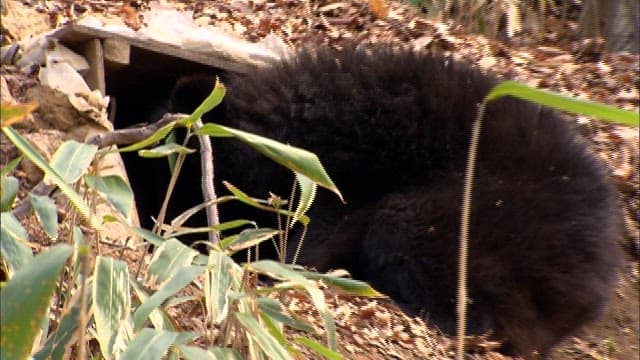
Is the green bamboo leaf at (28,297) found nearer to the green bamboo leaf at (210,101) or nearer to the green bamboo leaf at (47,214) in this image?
the green bamboo leaf at (47,214)

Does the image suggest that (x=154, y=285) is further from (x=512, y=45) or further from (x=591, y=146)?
(x=512, y=45)

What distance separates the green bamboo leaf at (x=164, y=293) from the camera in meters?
2.02

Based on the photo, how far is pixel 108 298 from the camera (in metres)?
2.01

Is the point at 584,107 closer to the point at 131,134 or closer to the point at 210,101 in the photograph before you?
the point at 210,101

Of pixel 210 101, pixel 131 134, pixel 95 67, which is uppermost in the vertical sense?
pixel 210 101

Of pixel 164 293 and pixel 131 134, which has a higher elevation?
pixel 131 134

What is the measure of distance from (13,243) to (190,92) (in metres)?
3.09

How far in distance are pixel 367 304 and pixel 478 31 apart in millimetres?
3696

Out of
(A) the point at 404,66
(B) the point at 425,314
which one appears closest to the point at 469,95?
(A) the point at 404,66

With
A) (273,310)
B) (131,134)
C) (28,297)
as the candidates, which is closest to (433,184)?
(131,134)

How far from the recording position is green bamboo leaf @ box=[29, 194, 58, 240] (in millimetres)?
2008

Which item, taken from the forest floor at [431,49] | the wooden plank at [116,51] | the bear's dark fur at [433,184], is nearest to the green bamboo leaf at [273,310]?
the forest floor at [431,49]

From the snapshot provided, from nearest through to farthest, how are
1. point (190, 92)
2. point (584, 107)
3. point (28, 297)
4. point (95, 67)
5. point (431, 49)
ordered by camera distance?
point (584, 107) → point (28, 297) → point (95, 67) → point (190, 92) → point (431, 49)

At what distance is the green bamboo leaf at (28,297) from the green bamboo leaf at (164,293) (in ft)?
1.20
